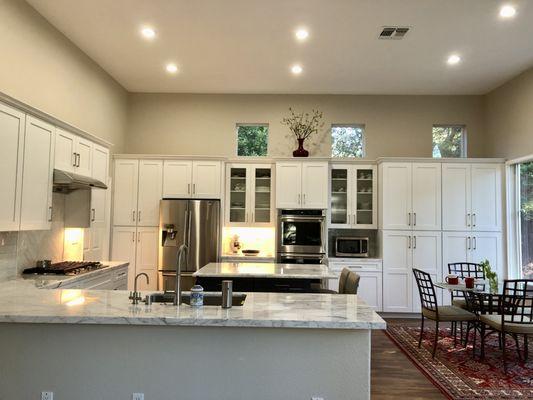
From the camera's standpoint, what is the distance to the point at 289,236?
5902 mm

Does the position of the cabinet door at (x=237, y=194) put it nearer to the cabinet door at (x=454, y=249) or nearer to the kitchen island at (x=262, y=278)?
the kitchen island at (x=262, y=278)

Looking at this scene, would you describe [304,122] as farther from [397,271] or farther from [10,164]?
[10,164]

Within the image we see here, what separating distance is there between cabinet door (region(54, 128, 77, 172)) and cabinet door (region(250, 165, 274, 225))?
2.72 meters


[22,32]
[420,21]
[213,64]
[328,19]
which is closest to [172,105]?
[213,64]

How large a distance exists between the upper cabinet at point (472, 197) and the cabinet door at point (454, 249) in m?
0.11

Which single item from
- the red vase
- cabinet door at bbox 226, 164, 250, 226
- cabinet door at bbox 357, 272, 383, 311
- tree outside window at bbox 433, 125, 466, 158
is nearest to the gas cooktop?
cabinet door at bbox 226, 164, 250, 226

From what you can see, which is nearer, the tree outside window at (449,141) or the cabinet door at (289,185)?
the cabinet door at (289,185)

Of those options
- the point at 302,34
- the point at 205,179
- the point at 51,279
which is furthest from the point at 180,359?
the point at 205,179

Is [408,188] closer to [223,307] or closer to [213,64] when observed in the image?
[213,64]

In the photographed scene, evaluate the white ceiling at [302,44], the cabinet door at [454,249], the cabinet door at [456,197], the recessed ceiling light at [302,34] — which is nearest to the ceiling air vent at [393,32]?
the white ceiling at [302,44]

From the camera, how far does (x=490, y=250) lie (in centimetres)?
579

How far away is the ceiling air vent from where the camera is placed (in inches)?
169

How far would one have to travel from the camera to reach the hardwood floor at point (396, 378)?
10.5ft

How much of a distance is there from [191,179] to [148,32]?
2.21 metres
